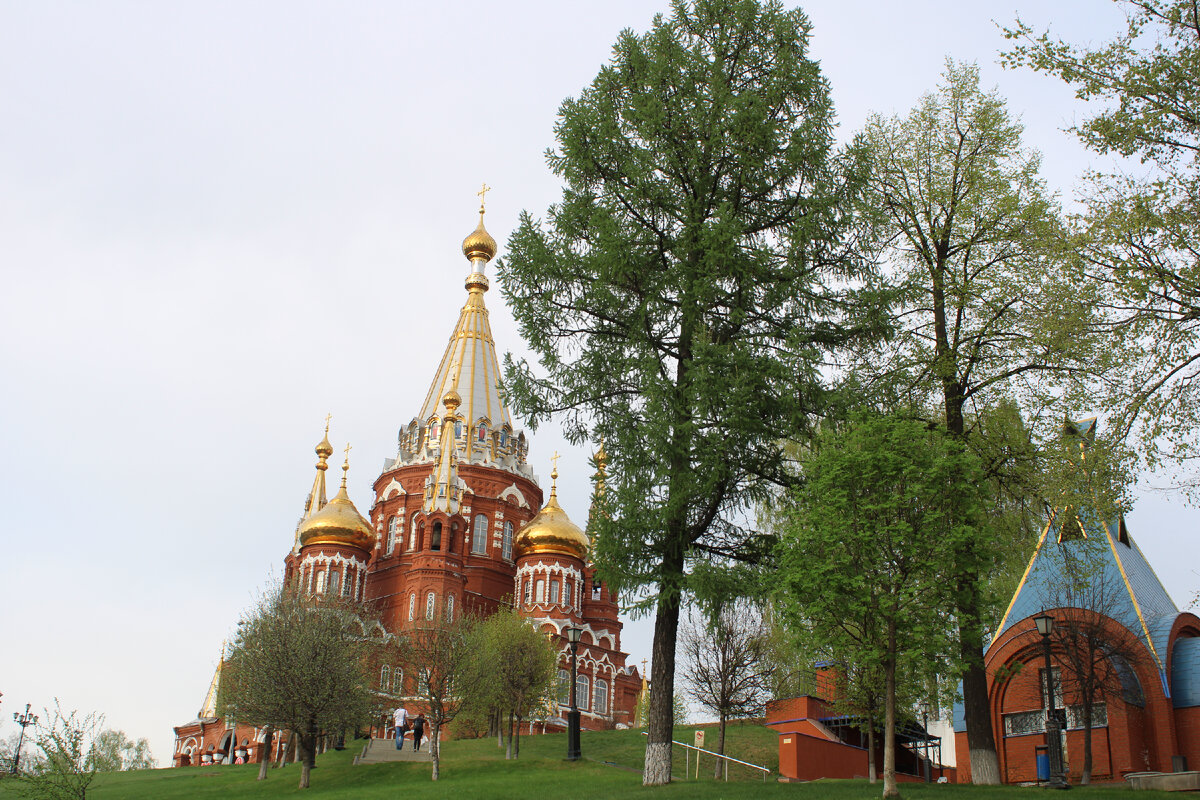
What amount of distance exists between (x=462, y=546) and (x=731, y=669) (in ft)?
68.2

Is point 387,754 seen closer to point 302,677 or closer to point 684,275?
point 302,677

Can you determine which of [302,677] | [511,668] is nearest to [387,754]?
[511,668]

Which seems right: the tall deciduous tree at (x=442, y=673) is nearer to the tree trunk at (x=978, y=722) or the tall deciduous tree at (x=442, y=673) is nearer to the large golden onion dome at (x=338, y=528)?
the tree trunk at (x=978, y=722)

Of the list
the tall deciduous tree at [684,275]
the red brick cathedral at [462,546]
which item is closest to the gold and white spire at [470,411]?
the red brick cathedral at [462,546]

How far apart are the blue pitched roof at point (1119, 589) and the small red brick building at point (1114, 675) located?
0.08 feet

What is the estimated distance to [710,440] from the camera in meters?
15.7

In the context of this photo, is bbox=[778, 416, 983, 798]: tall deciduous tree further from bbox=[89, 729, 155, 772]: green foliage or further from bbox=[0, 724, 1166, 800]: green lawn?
bbox=[89, 729, 155, 772]: green foliage

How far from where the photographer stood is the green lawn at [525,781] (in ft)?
50.4

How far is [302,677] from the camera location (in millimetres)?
24609

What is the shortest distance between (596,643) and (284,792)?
81.0ft

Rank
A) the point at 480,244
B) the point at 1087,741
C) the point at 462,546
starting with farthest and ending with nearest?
the point at 480,244
the point at 462,546
the point at 1087,741

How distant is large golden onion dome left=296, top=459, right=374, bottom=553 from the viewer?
45.4 m

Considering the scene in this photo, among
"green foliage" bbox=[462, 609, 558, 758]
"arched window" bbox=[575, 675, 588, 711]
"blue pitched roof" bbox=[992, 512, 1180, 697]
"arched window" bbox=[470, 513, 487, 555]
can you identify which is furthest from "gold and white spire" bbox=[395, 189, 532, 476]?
"blue pitched roof" bbox=[992, 512, 1180, 697]

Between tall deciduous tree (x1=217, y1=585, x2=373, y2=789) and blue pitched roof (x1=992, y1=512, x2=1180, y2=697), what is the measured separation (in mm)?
16270
